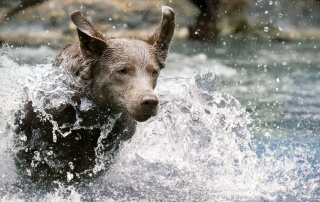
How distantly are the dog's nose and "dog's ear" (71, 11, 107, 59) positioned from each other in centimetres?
66

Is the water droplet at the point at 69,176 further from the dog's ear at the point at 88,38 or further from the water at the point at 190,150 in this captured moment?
the dog's ear at the point at 88,38

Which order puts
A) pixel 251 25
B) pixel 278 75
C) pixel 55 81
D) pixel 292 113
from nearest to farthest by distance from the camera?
pixel 55 81 → pixel 292 113 → pixel 278 75 → pixel 251 25

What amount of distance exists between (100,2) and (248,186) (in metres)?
6.90

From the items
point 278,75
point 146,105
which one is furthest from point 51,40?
point 146,105

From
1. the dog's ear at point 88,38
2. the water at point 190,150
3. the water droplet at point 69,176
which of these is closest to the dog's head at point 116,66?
the dog's ear at point 88,38

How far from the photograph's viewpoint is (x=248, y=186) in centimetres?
426

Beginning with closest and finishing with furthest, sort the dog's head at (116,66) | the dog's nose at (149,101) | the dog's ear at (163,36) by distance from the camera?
the dog's nose at (149,101) < the dog's head at (116,66) < the dog's ear at (163,36)

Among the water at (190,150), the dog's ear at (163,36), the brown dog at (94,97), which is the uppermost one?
the dog's ear at (163,36)

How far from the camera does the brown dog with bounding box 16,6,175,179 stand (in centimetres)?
333

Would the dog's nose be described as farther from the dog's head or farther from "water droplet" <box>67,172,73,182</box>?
"water droplet" <box>67,172,73,182</box>

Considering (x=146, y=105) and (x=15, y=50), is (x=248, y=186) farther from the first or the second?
(x=15, y=50)

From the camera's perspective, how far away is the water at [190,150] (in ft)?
12.5

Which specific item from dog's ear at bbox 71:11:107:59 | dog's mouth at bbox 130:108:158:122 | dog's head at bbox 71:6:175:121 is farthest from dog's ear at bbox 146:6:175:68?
dog's mouth at bbox 130:108:158:122

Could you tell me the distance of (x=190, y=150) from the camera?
5125 mm
